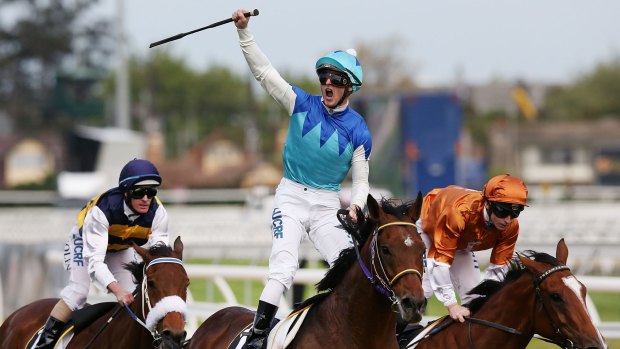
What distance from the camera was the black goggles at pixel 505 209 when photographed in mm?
6281

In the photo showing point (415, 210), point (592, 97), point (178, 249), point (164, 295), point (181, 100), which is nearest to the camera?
point (415, 210)

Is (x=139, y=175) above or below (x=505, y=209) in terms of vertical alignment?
above

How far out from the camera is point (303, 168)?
613 centimetres

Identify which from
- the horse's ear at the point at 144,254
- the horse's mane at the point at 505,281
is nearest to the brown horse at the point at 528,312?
the horse's mane at the point at 505,281

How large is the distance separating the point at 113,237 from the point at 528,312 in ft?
8.12

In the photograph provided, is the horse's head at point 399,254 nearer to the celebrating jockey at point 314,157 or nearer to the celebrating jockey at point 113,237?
the celebrating jockey at point 314,157

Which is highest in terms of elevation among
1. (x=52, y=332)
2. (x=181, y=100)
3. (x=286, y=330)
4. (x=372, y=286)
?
(x=181, y=100)

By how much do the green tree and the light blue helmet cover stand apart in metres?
89.1

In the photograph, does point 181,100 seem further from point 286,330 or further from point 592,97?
point 286,330

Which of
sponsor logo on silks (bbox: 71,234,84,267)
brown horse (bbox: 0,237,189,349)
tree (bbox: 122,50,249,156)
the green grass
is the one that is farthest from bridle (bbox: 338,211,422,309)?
tree (bbox: 122,50,249,156)

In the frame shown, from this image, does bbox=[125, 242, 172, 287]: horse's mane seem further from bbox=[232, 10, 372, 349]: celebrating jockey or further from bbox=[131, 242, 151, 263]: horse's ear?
bbox=[232, 10, 372, 349]: celebrating jockey

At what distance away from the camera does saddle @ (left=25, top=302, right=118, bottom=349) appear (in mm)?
6922

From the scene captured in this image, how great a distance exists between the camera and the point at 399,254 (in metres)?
5.34

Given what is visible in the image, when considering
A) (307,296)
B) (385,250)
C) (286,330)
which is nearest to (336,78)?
(385,250)
